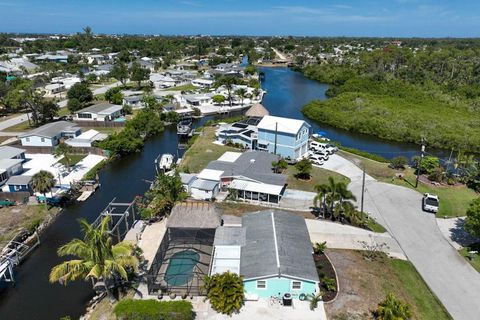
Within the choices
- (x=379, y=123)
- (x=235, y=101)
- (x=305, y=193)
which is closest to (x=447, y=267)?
(x=305, y=193)

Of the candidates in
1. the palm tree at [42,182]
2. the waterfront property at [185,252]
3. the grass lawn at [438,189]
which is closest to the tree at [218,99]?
the grass lawn at [438,189]

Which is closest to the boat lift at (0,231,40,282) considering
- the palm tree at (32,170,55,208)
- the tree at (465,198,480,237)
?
the palm tree at (32,170,55,208)

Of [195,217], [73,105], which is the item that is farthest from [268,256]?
[73,105]

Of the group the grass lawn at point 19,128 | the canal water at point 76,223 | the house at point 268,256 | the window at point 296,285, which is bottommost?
the canal water at point 76,223

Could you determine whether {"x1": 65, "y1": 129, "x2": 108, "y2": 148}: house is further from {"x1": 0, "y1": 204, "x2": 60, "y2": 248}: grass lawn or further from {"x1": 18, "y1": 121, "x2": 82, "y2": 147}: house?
{"x1": 0, "y1": 204, "x2": 60, "y2": 248}: grass lawn

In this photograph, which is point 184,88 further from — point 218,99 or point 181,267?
point 181,267

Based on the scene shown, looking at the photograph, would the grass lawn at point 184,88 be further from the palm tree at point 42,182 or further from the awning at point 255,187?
the palm tree at point 42,182
